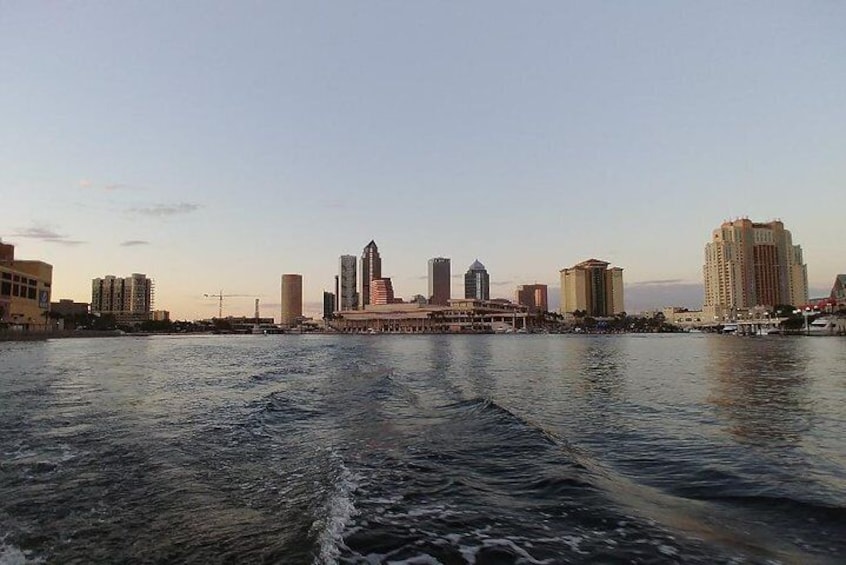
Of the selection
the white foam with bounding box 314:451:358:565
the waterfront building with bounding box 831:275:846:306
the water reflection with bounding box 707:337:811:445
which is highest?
the waterfront building with bounding box 831:275:846:306

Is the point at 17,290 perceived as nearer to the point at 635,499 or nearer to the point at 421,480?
the point at 421,480

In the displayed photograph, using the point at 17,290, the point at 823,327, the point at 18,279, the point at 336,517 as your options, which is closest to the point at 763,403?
the point at 336,517

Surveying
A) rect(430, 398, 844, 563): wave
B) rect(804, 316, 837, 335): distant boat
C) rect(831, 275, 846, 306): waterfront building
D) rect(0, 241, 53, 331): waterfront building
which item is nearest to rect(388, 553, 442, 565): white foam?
rect(430, 398, 844, 563): wave

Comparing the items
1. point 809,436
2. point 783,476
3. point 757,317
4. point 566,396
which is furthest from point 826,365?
point 757,317

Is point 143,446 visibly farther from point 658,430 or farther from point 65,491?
point 658,430

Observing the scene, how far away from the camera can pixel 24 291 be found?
396 ft

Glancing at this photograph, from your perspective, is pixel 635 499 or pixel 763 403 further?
pixel 763 403

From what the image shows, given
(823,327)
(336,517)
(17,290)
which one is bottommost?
(336,517)

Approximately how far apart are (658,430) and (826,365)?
29.7 metres

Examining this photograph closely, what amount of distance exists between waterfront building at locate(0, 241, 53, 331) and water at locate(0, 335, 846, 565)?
113m

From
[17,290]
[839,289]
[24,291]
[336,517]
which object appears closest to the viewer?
[336,517]

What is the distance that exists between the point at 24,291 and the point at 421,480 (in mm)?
140484

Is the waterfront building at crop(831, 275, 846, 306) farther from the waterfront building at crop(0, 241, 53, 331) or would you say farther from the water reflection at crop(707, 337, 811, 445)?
the waterfront building at crop(0, 241, 53, 331)

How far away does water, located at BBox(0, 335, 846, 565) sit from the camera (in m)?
6.38
